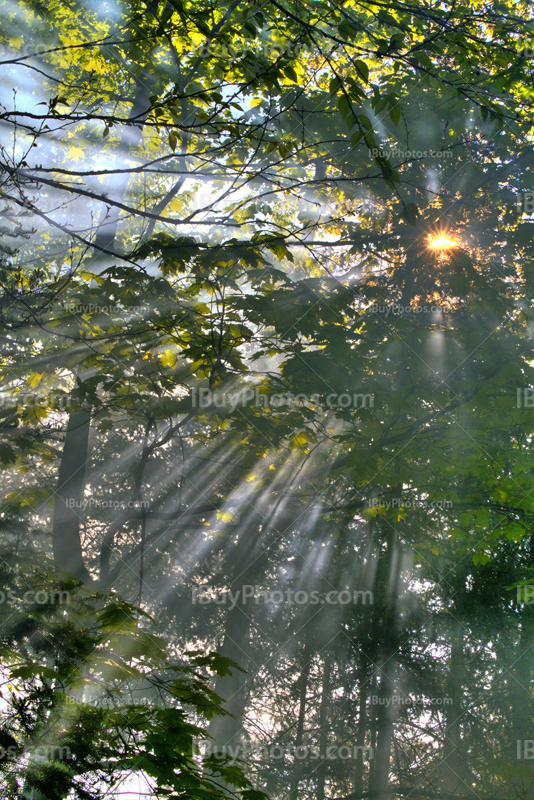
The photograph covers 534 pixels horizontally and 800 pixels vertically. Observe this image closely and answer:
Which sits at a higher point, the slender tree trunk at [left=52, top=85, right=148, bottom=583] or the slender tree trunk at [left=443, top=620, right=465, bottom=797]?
the slender tree trunk at [left=52, top=85, right=148, bottom=583]

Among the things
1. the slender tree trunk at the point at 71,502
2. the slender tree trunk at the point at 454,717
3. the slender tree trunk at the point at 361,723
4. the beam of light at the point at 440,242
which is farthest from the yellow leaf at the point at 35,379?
the slender tree trunk at the point at 454,717

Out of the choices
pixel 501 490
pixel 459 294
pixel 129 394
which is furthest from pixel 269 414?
pixel 501 490

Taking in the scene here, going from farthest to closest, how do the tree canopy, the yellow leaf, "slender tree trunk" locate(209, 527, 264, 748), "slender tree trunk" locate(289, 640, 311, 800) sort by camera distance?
"slender tree trunk" locate(289, 640, 311, 800)
"slender tree trunk" locate(209, 527, 264, 748)
the yellow leaf
the tree canopy

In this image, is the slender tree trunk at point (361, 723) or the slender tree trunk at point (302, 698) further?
the slender tree trunk at point (302, 698)

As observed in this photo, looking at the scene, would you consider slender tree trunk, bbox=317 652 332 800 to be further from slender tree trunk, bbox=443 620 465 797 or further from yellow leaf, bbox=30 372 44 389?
yellow leaf, bbox=30 372 44 389

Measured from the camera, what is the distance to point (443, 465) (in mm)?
4207

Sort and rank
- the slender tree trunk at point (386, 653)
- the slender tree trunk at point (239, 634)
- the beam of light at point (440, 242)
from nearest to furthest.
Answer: the beam of light at point (440, 242)
the slender tree trunk at point (239, 634)
the slender tree trunk at point (386, 653)

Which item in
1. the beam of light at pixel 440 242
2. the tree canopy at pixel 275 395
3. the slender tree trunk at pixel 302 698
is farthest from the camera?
the slender tree trunk at pixel 302 698

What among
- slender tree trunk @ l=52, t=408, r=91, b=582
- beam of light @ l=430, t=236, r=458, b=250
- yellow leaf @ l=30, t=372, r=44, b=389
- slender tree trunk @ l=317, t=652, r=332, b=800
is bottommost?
slender tree trunk @ l=317, t=652, r=332, b=800

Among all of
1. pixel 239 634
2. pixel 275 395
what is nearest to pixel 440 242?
pixel 275 395

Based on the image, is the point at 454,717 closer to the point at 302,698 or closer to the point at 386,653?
the point at 386,653

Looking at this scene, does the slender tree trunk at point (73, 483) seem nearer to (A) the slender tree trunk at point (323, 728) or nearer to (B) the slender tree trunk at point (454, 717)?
(A) the slender tree trunk at point (323, 728)

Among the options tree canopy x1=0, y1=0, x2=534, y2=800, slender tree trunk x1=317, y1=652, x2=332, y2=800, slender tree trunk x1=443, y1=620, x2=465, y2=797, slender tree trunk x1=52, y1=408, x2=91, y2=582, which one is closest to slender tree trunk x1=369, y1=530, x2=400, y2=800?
tree canopy x1=0, y1=0, x2=534, y2=800

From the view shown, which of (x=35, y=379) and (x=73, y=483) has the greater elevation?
(x=35, y=379)
